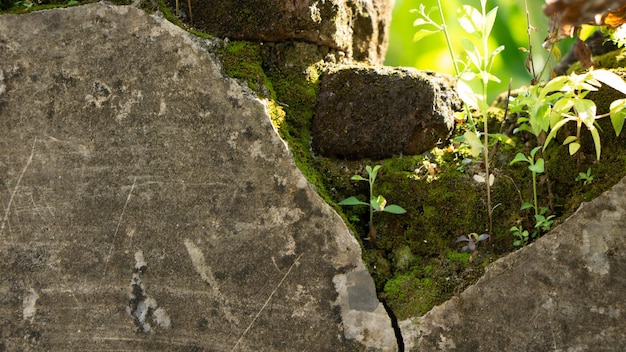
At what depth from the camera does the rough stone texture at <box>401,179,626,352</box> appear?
5.26 ft

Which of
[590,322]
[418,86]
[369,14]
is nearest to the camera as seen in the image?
[590,322]

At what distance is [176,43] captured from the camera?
1.81 m

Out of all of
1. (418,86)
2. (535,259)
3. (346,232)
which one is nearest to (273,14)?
(418,86)

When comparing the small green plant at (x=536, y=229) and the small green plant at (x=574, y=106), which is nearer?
the small green plant at (x=574, y=106)

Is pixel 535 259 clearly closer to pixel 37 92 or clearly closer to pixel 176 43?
pixel 176 43

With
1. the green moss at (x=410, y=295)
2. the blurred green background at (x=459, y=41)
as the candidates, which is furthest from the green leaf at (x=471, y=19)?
the blurred green background at (x=459, y=41)

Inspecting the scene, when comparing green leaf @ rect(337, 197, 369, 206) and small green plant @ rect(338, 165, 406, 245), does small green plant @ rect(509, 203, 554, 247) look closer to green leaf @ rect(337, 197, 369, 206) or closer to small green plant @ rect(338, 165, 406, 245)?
small green plant @ rect(338, 165, 406, 245)

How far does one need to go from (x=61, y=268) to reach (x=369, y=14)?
118 cm

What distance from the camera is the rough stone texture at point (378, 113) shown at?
184cm

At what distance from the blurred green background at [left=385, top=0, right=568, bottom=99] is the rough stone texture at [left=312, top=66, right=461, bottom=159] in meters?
2.31

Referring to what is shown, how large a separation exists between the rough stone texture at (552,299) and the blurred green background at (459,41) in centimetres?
257

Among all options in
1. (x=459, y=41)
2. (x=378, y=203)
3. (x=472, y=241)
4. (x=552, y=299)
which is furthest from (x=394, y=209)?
(x=459, y=41)

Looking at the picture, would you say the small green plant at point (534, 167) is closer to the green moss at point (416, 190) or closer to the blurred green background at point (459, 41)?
the green moss at point (416, 190)

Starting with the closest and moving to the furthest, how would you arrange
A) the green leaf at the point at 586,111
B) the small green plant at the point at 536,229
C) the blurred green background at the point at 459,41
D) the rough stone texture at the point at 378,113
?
the green leaf at the point at 586,111
the small green plant at the point at 536,229
the rough stone texture at the point at 378,113
the blurred green background at the point at 459,41
